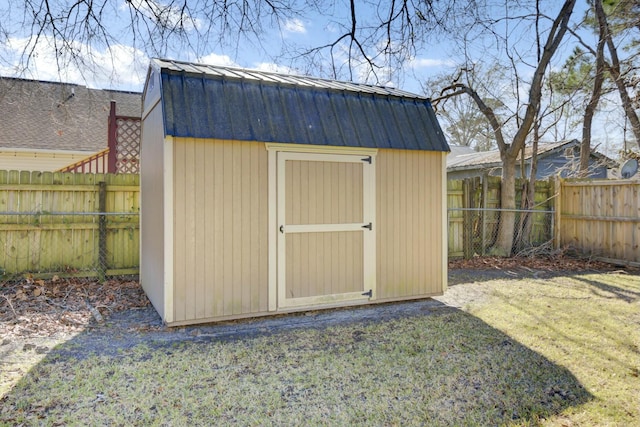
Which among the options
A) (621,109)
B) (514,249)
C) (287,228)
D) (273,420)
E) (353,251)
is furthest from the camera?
(621,109)

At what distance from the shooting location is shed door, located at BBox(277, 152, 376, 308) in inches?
171

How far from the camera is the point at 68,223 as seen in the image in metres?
5.57

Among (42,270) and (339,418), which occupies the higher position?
(42,270)

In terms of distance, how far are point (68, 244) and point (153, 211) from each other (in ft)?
5.66

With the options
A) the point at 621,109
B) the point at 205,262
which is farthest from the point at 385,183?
the point at 621,109

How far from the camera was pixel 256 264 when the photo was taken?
13.9 ft

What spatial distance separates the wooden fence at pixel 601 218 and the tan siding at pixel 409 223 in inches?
164

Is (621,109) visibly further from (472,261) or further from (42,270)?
(42,270)

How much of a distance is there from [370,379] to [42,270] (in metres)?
Answer: 4.64

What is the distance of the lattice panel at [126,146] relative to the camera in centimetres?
888

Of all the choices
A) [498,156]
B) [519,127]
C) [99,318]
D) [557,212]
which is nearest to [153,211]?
[99,318]

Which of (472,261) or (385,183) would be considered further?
(472,261)

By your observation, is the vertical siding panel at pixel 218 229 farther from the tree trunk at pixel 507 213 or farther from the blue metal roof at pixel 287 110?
the tree trunk at pixel 507 213

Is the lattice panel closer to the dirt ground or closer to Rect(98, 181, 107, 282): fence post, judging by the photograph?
Rect(98, 181, 107, 282): fence post
